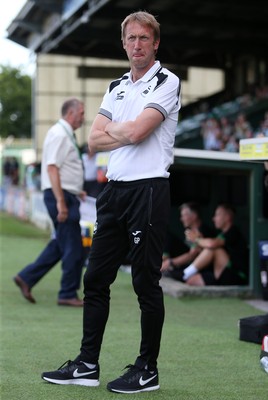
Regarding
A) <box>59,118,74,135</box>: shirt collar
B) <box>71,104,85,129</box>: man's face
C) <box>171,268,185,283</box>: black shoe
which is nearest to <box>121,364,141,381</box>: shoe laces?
<box>59,118,74,135</box>: shirt collar

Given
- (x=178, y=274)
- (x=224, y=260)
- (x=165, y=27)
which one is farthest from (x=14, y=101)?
(x=224, y=260)

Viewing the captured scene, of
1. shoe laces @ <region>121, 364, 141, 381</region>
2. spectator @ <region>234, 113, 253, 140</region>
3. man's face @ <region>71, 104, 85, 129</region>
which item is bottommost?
shoe laces @ <region>121, 364, 141, 381</region>

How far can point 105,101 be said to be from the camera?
4.80 metres

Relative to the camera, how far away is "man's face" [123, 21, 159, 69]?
454cm

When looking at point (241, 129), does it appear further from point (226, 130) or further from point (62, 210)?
point (62, 210)

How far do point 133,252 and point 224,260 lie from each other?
→ 4398 millimetres

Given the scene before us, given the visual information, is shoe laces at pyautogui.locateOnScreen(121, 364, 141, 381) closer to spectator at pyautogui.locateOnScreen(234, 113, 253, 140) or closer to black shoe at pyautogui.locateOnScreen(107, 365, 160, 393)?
black shoe at pyautogui.locateOnScreen(107, 365, 160, 393)

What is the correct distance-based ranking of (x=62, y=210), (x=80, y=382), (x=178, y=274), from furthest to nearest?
(x=178, y=274)
(x=62, y=210)
(x=80, y=382)

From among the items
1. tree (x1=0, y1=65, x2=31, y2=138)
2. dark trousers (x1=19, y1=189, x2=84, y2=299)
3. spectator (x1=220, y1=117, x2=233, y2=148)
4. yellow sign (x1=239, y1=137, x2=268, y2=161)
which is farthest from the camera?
tree (x1=0, y1=65, x2=31, y2=138)

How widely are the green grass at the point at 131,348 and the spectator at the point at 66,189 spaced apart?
0.32 m

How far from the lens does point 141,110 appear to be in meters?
4.59

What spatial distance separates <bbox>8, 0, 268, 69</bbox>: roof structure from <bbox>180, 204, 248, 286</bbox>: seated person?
31.2 ft

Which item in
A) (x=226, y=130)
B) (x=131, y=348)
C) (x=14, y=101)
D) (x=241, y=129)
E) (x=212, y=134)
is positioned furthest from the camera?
(x=14, y=101)

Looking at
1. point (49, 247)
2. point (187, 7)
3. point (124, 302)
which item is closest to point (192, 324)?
point (124, 302)
